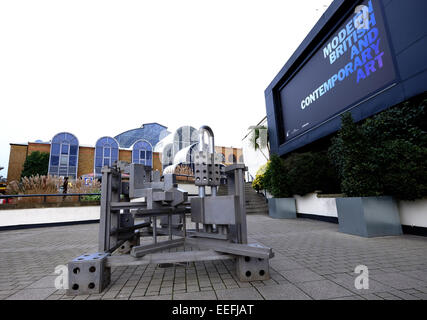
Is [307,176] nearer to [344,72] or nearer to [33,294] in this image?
[344,72]

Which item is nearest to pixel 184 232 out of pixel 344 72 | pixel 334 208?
pixel 334 208

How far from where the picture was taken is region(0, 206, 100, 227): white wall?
8.72 m

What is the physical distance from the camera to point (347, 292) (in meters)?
2.02

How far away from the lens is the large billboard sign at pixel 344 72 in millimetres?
6465

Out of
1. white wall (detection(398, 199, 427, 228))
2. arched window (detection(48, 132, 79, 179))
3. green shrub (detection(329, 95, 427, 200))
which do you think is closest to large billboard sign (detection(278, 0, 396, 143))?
green shrub (detection(329, 95, 427, 200))

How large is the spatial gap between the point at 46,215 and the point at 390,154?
12.9m

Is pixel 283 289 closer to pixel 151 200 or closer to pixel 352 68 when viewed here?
pixel 151 200

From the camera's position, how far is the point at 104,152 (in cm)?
2677

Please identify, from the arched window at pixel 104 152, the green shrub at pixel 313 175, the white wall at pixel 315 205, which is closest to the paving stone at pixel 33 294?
the white wall at pixel 315 205

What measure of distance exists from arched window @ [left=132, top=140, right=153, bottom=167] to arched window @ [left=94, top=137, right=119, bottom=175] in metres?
2.43

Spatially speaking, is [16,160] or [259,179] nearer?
[259,179]

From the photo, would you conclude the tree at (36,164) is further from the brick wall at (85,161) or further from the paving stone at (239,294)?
the paving stone at (239,294)

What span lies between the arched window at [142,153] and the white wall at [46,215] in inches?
730

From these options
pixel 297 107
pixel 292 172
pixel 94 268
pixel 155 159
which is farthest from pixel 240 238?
pixel 155 159
